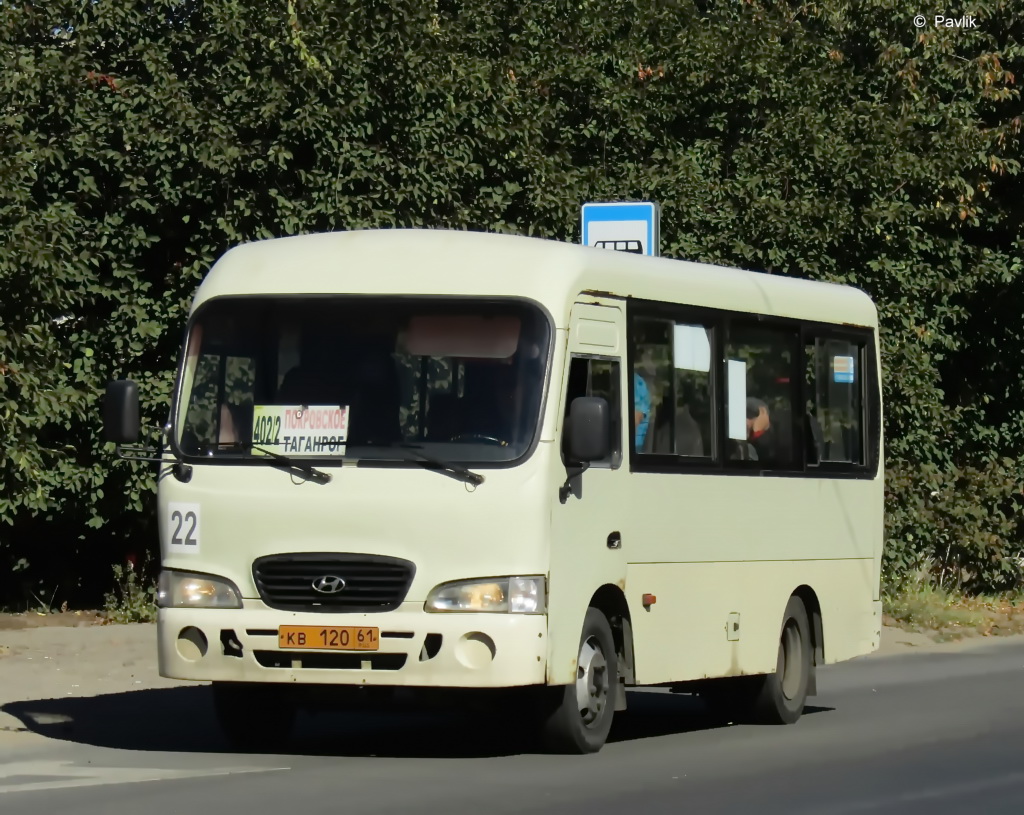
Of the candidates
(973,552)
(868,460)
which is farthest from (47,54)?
(973,552)

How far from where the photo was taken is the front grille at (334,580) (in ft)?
40.9

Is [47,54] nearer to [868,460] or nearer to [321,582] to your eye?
[868,460]

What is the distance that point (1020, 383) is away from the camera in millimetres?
30250

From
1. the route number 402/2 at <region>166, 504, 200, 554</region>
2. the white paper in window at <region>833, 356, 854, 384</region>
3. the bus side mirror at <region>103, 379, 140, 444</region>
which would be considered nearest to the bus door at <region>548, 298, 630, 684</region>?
the route number 402/2 at <region>166, 504, 200, 554</region>

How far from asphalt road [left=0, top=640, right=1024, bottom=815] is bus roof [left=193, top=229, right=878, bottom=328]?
2.47 m

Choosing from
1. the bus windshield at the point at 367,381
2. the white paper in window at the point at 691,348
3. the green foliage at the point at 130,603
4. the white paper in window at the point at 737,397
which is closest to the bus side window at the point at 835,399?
the white paper in window at the point at 737,397

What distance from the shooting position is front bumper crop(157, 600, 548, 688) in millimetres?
12266

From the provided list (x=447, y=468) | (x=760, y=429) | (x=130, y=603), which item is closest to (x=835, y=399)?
(x=760, y=429)

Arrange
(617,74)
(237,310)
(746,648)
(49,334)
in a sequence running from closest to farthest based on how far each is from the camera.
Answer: (237,310)
(746,648)
(49,334)
(617,74)

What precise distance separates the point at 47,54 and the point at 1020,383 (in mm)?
13615

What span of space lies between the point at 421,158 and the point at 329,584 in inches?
389

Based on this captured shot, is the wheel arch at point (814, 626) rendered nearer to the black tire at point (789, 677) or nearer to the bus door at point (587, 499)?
the black tire at point (789, 677)

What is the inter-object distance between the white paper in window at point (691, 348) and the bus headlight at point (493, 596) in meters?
2.43

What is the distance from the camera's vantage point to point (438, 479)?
41.2ft
